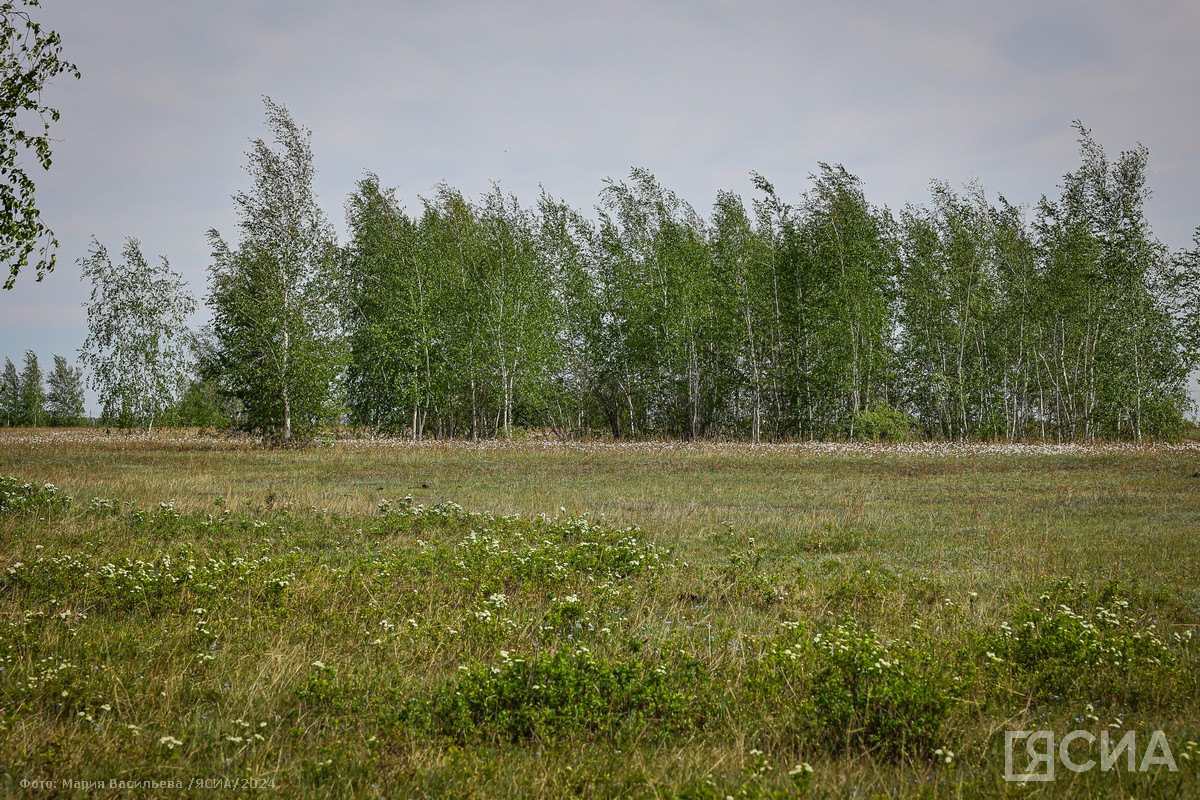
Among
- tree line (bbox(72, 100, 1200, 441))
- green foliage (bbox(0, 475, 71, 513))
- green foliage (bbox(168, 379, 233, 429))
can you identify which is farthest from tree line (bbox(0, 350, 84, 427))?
green foliage (bbox(0, 475, 71, 513))

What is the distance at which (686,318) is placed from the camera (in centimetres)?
3838

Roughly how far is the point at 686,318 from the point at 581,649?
109 ft

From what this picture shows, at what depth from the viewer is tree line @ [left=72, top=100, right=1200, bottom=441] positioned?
33.4 metres

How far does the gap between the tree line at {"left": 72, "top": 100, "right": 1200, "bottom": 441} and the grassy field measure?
21.2 meters

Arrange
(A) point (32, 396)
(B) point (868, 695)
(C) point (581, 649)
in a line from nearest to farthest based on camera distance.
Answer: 1. (B) point (868, 695)
2. (C) point (581, 649)
3. (A) point (32, 396)

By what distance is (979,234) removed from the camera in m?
39.4

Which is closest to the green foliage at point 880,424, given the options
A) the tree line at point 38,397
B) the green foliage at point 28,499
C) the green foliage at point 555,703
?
the green foliage at point 555,703

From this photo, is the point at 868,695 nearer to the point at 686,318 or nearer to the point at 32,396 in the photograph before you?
the point at 686,318

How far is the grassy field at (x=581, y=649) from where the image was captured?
4742mm

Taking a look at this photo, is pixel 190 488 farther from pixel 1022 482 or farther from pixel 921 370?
pixel 921 370

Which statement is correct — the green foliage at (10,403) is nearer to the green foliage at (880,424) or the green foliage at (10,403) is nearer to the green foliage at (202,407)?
the green foliage at (202,407)

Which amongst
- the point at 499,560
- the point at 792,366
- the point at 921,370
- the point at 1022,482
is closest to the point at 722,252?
the point at 792,366

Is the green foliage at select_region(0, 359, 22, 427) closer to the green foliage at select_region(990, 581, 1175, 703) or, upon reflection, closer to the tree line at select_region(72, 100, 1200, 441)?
the tree line at select_region(72, 100, 1200, 441)

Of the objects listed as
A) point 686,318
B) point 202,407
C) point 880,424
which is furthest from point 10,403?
point 880,424
